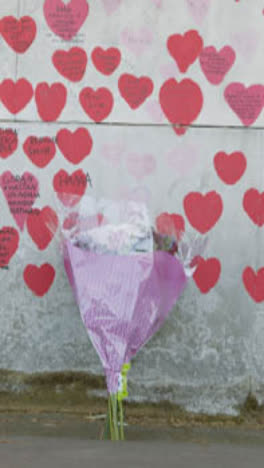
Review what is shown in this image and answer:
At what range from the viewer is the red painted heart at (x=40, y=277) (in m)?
5.41

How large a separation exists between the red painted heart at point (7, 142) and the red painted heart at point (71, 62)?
0.54 metres

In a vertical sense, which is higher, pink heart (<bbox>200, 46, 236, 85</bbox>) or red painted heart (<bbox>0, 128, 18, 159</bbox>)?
pink heart (<bbox>200, 46, 236, 85</bbox>)

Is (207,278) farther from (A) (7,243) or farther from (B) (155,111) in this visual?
(A) (7,243)

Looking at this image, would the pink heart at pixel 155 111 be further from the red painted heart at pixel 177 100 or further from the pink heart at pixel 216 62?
the pink heart at pixel 216 62

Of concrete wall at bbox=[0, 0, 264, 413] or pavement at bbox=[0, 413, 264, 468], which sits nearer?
pavement at bbox=[0, 413, 264, 468]

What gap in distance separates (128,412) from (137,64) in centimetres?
236

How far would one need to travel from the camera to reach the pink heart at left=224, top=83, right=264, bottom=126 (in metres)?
5.42

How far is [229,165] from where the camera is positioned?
17.8 feet

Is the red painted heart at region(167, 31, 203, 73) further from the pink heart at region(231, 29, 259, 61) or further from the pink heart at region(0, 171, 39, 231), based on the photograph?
the pink heart at region(0, 171, 39, 231)

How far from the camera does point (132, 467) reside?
408 centimetres

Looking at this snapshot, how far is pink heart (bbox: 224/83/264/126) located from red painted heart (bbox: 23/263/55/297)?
5.42ft

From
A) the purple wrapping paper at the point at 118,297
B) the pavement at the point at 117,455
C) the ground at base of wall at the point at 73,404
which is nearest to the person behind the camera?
the pavement at the point at 117,455

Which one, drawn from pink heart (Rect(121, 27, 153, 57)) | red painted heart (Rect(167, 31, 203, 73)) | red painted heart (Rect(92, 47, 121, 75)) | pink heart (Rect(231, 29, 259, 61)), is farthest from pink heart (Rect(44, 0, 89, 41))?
pink heart (Rect(231, 29, 259, 61))

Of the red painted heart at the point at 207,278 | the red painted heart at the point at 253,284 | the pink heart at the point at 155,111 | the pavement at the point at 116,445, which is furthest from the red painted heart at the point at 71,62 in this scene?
the pavement at the point at 116,445
